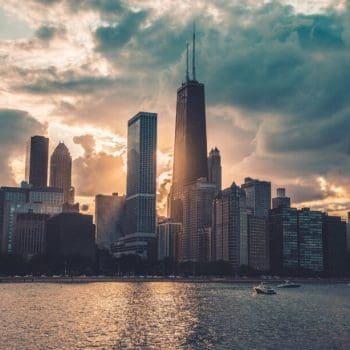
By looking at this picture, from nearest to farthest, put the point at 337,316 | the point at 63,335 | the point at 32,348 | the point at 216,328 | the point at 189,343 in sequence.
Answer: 1. the point at 32,348
2. the point at 189,343
3. the point at 63,335
4. the point at 216,328
5. the point at 337,316

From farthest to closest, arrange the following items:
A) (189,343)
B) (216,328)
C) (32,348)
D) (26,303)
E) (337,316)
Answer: (26,303)
(337,316)
(216,328)
(189,343)
(32,348)

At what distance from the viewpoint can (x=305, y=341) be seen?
111562 millimetres

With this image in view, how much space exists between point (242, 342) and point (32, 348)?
35419 mm

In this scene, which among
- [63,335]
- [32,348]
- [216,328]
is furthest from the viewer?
[216,328]

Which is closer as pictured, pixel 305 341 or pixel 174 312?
pixel 305 341

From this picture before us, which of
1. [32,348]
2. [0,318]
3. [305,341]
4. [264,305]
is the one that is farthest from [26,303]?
[305,341]

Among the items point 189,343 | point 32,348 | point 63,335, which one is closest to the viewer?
point 32,348

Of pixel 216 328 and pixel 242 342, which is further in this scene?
pixel 216 328

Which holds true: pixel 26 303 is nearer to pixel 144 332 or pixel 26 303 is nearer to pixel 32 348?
pixel 144 332

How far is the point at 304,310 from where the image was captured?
6919 inches

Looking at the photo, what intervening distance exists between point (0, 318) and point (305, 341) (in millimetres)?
70852

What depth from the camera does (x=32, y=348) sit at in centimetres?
10206

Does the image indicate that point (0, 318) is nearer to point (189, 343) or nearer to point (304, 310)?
point (189, 343)

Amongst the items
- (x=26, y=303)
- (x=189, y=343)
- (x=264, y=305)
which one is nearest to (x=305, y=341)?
(x=189, y=343)
